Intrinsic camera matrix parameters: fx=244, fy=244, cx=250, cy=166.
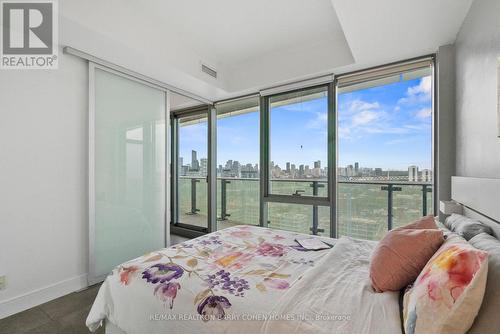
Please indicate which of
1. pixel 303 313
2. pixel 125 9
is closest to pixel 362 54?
pixel 125 9

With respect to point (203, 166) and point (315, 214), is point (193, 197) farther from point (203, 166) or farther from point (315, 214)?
point (315, 214)

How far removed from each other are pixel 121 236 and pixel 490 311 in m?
3.04

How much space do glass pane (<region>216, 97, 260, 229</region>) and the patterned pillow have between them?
3.06 m

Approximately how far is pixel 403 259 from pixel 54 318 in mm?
2540

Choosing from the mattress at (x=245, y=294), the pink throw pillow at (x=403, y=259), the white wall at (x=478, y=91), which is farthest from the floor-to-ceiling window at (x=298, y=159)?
the pink throw pillow at (x=403, y=259)

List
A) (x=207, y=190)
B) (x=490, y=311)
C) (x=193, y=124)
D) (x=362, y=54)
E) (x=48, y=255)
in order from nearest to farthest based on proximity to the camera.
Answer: (x=490, y=311)
(x=48, y=255)
(x=362, y=54)
(x=207, y=190)
(x=193, y=124)

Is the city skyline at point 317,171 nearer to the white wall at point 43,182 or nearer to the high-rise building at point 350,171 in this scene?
the high-rise building at point 350,171

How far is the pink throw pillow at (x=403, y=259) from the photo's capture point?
3.65ft

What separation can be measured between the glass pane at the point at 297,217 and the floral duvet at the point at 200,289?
1.70 meters

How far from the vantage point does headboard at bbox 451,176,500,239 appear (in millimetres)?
1227

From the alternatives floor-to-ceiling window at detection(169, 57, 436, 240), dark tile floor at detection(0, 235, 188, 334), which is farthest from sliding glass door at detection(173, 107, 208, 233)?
dark tile floor at detection(0, 235, 188, 334)

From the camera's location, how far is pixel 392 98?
3277 millimetres

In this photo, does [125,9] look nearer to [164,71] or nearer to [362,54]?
[164,71]

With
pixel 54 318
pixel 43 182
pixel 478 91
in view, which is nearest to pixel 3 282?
pixel 54 318
